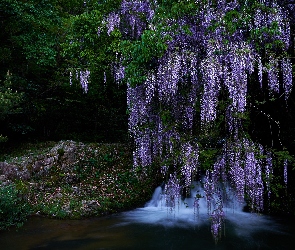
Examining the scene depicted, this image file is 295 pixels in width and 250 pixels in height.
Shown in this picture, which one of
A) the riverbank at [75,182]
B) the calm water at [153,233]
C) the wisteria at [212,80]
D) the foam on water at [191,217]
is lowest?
the calm water at [153,233]

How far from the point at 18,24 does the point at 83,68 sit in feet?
14.8

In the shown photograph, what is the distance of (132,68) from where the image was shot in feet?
24.1

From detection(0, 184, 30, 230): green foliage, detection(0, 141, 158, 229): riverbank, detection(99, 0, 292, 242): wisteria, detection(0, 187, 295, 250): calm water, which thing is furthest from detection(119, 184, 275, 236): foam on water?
detection(0, 184, 30, 230): green foliage

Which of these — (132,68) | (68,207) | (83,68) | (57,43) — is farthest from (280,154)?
(57,43)

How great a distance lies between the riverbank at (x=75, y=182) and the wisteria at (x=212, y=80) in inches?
135

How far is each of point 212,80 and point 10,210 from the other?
610cm

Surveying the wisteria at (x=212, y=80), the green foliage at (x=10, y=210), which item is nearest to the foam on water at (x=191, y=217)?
the wisteria at (x=212, y=80)

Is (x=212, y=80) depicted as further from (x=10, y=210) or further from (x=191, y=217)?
(x=10, y=210)

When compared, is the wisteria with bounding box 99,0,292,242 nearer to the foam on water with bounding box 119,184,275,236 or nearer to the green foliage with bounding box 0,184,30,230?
the foam on water with bounding box 119,184,275,236

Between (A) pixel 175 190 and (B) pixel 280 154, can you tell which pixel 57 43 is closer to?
(A) pixel 175 190

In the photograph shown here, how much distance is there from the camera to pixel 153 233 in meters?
8.66

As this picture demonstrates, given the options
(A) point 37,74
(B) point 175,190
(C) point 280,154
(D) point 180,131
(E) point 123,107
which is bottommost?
(B) point 175,190

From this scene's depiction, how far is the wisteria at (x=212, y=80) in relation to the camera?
703 centimetres

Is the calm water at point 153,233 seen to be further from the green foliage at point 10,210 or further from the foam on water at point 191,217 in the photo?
the green foliage at point 10,210
